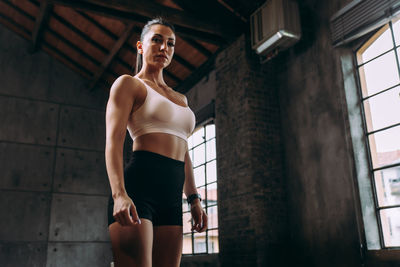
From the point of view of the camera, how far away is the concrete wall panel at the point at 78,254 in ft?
22.3

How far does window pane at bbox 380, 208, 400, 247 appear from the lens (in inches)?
130

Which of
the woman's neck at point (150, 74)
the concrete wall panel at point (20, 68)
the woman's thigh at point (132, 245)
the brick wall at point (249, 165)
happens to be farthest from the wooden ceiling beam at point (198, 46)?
the woman's thigh at point (132, 245)

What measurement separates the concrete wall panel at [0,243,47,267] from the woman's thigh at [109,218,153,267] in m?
6.36

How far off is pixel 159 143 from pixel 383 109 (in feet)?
9.89

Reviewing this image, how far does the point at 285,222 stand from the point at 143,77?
3406mm

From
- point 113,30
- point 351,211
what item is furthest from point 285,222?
point 113,30

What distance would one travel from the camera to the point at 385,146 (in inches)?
138

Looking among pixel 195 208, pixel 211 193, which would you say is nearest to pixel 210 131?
pixel 211 193

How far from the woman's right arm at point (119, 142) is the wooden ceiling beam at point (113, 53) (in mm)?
4875

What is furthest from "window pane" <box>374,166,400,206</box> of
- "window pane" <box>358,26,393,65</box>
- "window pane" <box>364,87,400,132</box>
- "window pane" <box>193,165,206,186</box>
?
"window pane" <box>193,165,206,186</box>

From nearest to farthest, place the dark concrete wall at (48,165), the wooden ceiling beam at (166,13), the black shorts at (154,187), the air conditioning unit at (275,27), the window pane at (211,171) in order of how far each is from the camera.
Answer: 1. the black shorts at (154,187)
2. the air conditioning unit at (275,27)
3. the wooden ceiling beam at (166,13)
4. the window pane at (211,171)
5. the dark concrete wall at (48,165)

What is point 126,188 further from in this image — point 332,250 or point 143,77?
point 332,250

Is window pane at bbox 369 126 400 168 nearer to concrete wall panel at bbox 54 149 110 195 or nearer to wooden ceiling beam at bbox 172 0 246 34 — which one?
wooden ceiling beam at bbox 172 0 246 34

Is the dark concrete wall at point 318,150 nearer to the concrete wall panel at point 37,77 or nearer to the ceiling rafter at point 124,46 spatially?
the ceiling rafter at point 124,46
